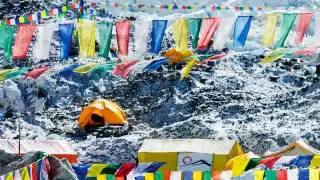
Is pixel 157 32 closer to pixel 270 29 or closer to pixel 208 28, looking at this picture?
pixel 208 28

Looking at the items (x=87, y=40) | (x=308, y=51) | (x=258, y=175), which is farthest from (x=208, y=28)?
(x=258, y=175)

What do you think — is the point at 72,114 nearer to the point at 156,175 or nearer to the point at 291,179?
the point at 156,175

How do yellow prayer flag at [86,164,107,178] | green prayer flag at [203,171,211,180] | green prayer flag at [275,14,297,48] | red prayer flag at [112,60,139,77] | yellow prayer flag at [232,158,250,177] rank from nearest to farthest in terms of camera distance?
green prayer flag at [203,171,211,180]
yellow prayer flag at [232,158,250,177]
yellow prayer flag at [86,164,107,178]
red prayer flag at [112,60,139,77]
green prayer flag at [275,14,297,48]

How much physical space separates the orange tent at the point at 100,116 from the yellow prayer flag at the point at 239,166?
25.4 ft

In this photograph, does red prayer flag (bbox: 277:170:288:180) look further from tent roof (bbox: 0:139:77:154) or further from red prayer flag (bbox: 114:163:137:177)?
tent roof (bbox: 0:139:77:154)

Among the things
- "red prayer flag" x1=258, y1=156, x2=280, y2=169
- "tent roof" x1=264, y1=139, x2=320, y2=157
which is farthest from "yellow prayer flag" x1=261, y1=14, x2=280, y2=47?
"red prayer flag" x1=258, y1=156, x2=280, y2=169

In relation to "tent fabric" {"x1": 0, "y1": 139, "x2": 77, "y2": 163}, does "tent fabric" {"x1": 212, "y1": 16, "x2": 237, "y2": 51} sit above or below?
above

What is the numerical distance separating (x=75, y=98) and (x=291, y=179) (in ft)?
40.0

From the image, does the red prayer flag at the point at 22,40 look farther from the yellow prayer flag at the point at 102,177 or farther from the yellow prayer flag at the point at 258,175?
the yellow prayer flag at the point at 258,175

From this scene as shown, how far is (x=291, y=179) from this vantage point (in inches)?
521

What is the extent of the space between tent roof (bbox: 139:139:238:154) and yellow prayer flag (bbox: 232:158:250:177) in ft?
9.76

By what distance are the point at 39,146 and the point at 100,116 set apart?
372 centimetres

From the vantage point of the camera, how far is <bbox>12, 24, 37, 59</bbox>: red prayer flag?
19.8 m

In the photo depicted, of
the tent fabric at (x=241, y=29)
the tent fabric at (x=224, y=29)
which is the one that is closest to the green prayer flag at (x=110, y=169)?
the tent fabric at (x=241, y=29)
